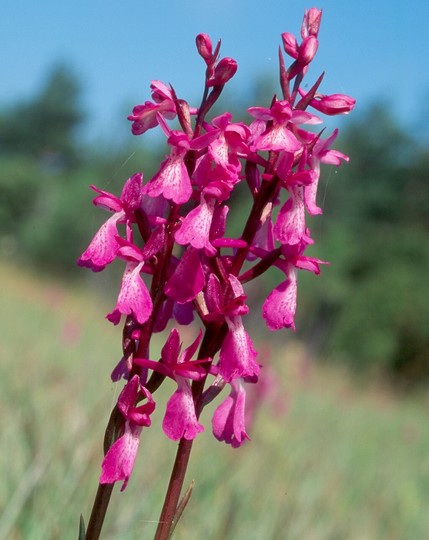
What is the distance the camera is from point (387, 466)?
13.6ft

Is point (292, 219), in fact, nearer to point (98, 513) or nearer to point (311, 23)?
point (311, 23)

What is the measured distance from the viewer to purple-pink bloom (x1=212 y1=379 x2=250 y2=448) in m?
0.83

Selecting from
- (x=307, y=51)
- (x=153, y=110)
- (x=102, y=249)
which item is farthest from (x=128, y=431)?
(x=307, y=51)

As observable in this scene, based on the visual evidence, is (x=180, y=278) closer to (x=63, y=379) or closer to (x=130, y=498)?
(x=130, y=498)

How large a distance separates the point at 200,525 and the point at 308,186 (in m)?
1.11

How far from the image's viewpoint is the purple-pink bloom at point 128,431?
A: 758 millimetres

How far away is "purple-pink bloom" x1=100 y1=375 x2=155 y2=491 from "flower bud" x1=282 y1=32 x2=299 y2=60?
398 millimetres

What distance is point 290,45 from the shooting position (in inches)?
34.4

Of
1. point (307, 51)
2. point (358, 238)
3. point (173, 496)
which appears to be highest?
point (358, 238)

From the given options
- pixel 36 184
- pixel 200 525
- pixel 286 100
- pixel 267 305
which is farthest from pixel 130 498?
pixel 36 184

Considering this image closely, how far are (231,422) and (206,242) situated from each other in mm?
207

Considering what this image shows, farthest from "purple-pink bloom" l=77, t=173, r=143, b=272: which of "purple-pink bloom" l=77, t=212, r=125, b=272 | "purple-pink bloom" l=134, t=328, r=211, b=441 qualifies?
"purple-pink bloom" l=134, t=328, r=211, b=441

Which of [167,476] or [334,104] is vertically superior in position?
[334,104]

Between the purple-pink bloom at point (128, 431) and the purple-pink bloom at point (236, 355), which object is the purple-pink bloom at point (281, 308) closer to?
the purple-pink bloom at point (236, 355)
